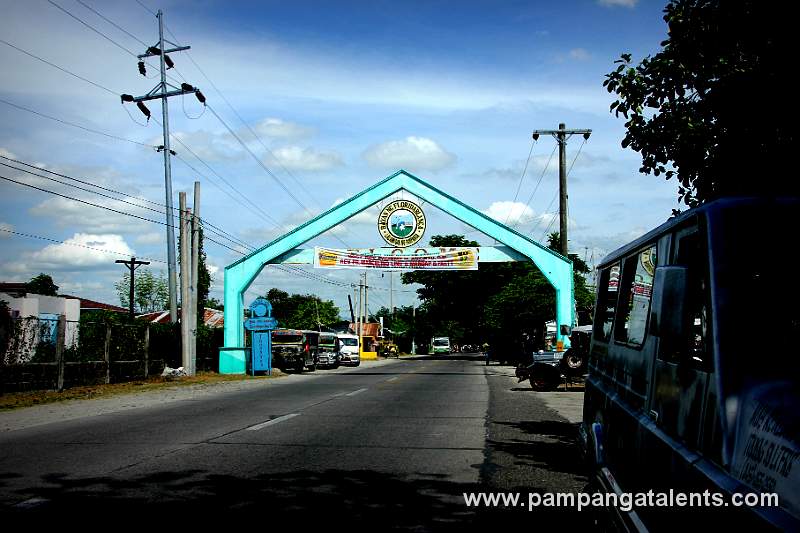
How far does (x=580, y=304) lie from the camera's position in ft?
152

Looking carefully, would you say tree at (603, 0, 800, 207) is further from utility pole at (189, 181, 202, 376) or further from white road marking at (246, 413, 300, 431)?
utility pole at (189, 181, 202, 376)

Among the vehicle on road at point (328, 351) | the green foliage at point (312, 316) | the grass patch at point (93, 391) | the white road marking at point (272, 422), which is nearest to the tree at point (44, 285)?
the green foliage at point (312, 316)

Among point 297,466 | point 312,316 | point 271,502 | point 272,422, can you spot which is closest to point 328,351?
point 272,422

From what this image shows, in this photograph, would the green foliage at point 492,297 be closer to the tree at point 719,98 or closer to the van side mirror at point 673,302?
the tree at point 719,98

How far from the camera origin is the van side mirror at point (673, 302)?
2.94 m

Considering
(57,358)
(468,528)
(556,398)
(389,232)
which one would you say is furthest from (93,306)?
(468,528)

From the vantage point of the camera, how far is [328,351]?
49594 millimetres

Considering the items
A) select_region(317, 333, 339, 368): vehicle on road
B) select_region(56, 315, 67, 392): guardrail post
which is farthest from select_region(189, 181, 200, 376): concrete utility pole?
select_region(317, 333, 339, 368): vehicle on road

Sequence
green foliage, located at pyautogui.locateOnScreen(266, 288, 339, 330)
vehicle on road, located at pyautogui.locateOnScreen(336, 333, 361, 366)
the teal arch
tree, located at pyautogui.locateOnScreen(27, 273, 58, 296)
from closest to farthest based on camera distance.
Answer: the teal arch
vehicle on road, located at pyautogui.locateOnScreen(336, 333, 361, 366)
tree, located at pyautogui.locateOnScreen(27, 273, 58, 296)
green foliage, located at pyautogui.locateOnScreen(266, 288, 339, 330)

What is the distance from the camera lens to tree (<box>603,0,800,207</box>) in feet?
22.7

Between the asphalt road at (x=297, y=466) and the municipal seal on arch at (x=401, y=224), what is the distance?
20.2 meters

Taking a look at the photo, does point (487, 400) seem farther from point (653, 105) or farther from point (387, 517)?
point (387, 517)

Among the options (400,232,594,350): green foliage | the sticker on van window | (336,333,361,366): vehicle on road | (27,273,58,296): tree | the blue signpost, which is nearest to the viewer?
the sticker on van window

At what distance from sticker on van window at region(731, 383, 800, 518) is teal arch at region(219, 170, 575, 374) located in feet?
106
